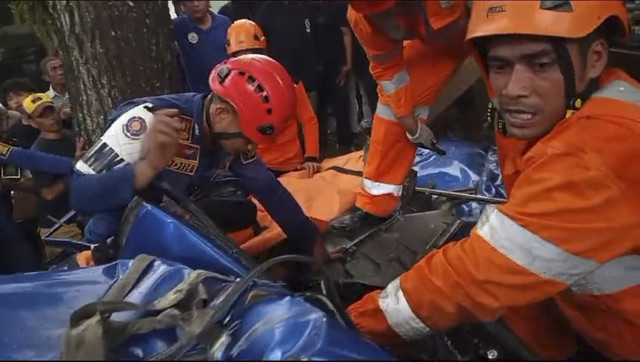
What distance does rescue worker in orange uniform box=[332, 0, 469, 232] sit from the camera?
295 centimetres

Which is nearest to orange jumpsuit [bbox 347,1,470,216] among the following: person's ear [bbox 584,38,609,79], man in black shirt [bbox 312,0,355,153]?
person's ear [bbox 584,38,609,79]

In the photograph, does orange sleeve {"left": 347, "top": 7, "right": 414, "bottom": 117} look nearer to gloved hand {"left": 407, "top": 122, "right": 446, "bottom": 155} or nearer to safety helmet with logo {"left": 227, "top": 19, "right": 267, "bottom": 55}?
gloved hand {"left": 407, "top": 122, "right": 446, "bottom": 155}

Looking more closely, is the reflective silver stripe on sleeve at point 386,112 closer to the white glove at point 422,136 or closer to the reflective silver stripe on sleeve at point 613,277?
the white glove at point 422,136

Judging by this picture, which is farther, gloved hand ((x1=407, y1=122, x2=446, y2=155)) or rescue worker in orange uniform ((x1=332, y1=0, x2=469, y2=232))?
gloved hand ((x1=407, y1=122, x2=446, y2=155))

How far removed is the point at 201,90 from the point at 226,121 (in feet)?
8.37

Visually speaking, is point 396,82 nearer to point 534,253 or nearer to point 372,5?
point 372,5

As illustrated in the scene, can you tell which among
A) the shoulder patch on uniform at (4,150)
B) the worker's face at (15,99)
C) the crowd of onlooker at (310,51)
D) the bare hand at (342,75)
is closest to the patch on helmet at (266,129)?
the shoulder patch on uniform at (4,150)

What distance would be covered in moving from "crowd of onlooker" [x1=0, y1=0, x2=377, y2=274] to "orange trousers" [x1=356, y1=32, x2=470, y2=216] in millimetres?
1599

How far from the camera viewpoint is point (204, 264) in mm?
2312

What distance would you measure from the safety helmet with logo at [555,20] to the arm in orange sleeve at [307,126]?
288cm

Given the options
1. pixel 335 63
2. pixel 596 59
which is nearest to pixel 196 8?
pixel 335 63

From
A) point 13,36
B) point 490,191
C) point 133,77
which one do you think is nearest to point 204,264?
point 133,77

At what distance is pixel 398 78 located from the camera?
335 cm

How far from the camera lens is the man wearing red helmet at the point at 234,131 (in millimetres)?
2939
